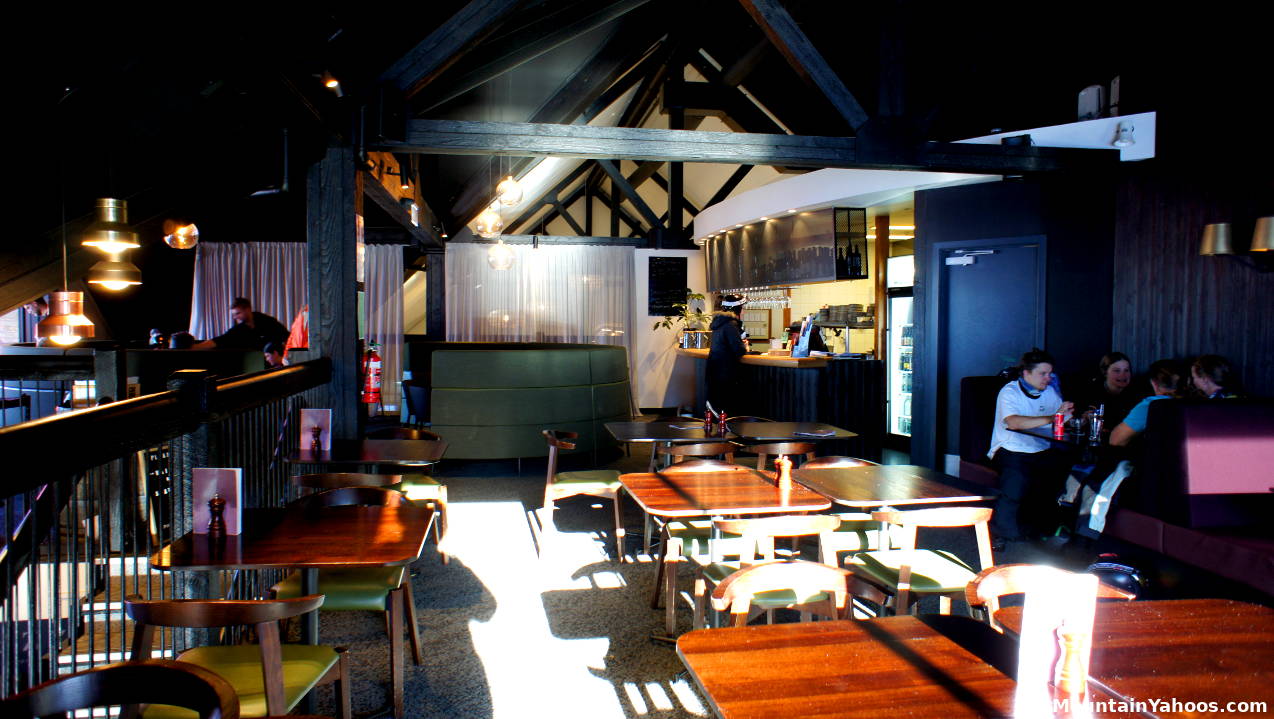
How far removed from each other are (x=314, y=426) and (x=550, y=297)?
28.2 ft

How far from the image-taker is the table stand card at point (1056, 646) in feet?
3.84

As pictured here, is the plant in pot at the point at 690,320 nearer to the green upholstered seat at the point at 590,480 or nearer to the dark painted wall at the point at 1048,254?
the dark painted wall at the point at 1048,254

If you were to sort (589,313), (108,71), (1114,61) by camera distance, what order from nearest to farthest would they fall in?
1. (108,71)
2. (1114,61)
3. (589,313)

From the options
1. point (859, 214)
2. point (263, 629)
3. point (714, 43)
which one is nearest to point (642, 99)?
point (714, 43)

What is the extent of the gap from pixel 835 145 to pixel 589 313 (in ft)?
24.3

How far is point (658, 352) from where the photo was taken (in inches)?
478

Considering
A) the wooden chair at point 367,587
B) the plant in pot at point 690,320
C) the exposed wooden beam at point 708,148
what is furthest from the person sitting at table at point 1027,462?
the plant in pot at point 690,320

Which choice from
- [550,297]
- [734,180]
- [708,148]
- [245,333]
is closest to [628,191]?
[734,180]

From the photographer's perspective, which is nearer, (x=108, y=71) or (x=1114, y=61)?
(x=108, y=71)

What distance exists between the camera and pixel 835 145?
5.38 meters

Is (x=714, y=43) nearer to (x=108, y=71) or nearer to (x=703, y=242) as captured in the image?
(x=703, y=242)

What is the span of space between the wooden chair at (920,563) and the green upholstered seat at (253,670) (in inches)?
65.4

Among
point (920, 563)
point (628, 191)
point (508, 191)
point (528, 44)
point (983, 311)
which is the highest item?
point (528, 44)

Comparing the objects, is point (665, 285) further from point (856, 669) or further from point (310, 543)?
point (856, 669)
